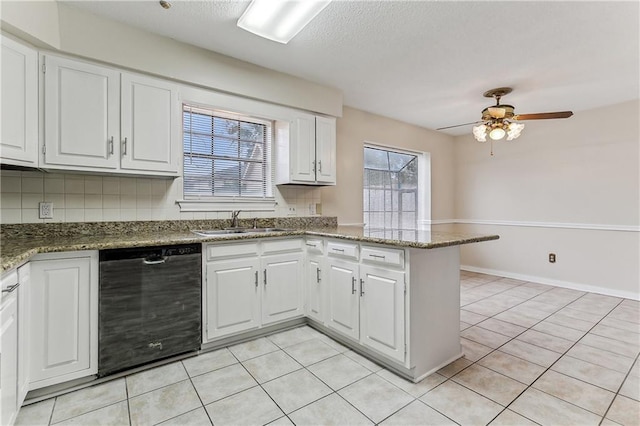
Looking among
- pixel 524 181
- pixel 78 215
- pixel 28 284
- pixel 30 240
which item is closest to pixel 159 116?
pixel 78 215

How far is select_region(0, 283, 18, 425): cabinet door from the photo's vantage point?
1.36 metres

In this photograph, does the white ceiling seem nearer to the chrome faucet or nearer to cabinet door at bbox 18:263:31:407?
the chrome faucet

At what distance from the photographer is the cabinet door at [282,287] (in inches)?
107

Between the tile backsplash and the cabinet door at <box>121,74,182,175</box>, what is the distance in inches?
12.1

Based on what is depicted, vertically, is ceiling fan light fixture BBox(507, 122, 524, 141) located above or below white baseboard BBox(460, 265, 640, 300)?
above

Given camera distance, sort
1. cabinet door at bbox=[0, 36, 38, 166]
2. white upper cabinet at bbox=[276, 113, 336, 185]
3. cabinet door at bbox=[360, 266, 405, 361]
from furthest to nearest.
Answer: white upper cabinet at bbox=[276, 113, 336, 185] → cabinet door at bbox=[360, 266, 405, 361] → cabinet door at bbox=[0, 36, 38, 166]

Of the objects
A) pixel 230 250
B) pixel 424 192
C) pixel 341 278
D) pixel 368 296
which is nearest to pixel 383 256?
pixel 368 296

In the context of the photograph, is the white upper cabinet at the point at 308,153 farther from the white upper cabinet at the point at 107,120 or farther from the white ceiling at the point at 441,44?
the white upper cabinet at the point at 107,120

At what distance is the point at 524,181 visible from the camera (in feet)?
15.6

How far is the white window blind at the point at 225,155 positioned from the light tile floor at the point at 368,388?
1.50m

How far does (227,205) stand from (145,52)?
143cm

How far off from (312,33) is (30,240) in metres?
2.50

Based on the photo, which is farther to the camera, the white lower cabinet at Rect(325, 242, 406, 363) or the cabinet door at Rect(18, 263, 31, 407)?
the white lower cabinet at Rect(325, 242, 406, 363)

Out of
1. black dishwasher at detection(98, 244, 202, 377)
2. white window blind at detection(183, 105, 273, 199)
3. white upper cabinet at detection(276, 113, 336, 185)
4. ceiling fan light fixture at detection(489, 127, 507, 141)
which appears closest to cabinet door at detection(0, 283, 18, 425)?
black dishwasher at detection(98, 244, 202, 377)
